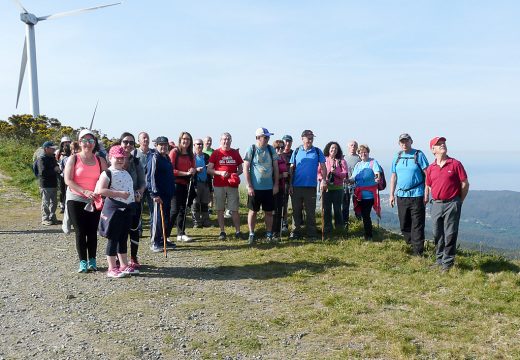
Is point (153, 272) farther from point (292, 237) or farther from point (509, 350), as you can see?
point (509, 350)

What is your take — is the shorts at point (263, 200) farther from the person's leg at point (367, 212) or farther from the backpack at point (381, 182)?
the backpack at point (381, 182)

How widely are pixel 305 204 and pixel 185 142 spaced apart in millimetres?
2872

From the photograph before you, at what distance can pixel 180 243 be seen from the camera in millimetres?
9789

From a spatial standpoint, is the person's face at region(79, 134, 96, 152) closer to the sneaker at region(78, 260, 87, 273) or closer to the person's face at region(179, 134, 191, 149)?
the sneaker at region(78, 260, 87, 273)

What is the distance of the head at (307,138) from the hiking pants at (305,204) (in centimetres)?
92

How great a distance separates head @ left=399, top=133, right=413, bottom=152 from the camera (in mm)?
8180

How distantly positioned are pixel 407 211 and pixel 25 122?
2279cm

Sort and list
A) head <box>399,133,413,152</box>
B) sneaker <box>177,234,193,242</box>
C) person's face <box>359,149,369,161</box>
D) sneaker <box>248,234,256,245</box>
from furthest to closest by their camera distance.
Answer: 1. person's face <box>359,149,369,161</box>
2. sneaker <box>177,234,193,242</box>
3. sneaker <box>248,234,256,245</box>
4. head <box>399,133,413,152</box>

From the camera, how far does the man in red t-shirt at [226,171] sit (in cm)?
955

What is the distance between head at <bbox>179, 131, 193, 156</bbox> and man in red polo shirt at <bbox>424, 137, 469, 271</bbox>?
4.77 m

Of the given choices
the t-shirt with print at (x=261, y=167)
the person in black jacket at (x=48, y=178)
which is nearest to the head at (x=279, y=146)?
the t-shirt with print at (x=261, y=167)

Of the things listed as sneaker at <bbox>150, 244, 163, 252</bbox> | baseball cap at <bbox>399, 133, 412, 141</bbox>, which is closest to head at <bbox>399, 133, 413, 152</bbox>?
baseball cap at <bbox>399, 133, 412, 141</bbox>

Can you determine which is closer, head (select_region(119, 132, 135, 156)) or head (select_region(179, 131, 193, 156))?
head (select_region(119, 132, 135, 156))

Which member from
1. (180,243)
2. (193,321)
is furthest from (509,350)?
(180,243)
